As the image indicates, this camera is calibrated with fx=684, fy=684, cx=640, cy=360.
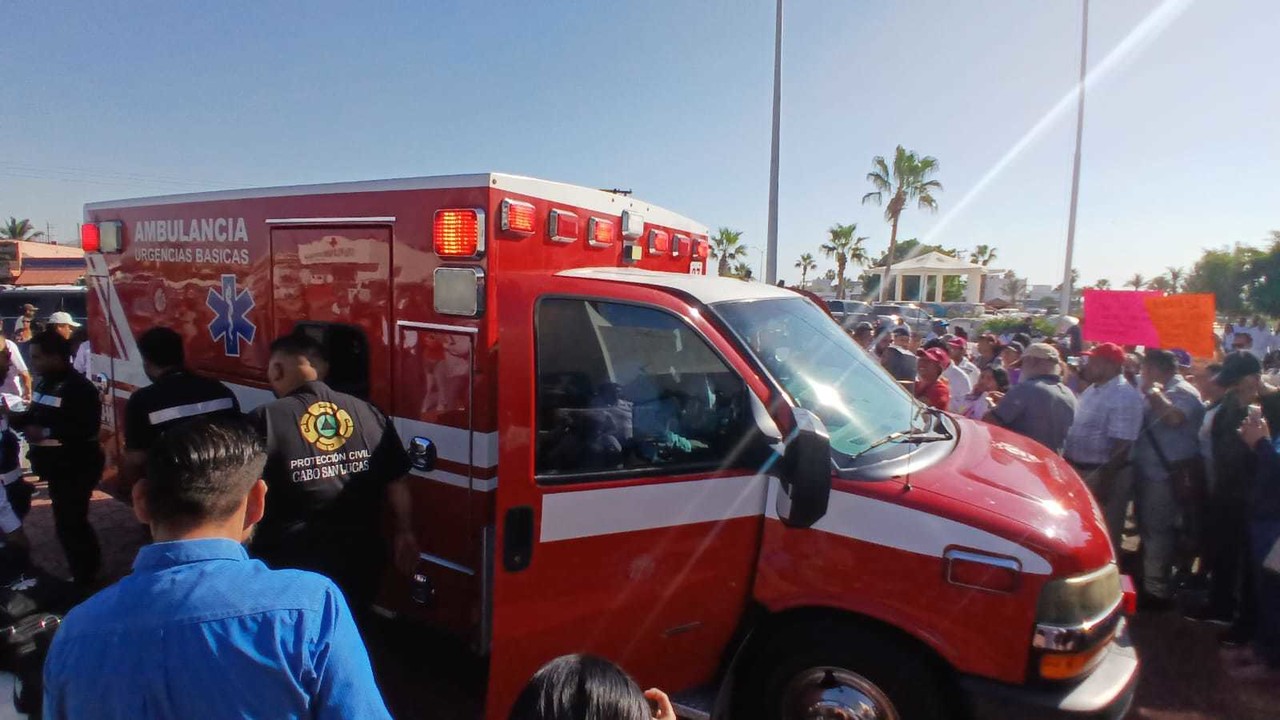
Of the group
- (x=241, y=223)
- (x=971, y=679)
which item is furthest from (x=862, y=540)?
(x=241, y=223)

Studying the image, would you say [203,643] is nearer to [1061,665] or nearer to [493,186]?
[493,186]

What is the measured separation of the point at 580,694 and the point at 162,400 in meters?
2.87

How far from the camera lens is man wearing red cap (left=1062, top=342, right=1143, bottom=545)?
4.64m

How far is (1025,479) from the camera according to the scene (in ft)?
8.75

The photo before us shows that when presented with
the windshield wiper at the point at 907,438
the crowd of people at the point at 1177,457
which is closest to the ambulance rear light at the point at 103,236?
the windshield wiper at the point at 907,438

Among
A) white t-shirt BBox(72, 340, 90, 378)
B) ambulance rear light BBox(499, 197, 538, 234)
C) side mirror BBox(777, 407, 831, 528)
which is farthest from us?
white t-shirt BBox(72, 340, 90, 378)

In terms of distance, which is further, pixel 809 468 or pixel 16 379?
pixel 16 379

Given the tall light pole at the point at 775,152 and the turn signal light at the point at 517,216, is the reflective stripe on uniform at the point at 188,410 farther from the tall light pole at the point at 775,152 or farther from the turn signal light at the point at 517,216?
the tall light pole at the point at 775,152

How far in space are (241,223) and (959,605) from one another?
405 cm

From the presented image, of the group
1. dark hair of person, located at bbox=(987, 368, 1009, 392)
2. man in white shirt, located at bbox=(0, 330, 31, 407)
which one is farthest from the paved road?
man in white shirt, located at bbox=(0, 330, 31, 407)

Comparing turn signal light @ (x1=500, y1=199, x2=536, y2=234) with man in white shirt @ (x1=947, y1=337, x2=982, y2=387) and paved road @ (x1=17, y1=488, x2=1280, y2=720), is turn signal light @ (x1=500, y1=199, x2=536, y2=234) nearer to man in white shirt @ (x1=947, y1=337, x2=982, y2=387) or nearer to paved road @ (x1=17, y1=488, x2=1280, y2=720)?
paved road @ (x1=17, y1=488, x2=1280, y2=720)

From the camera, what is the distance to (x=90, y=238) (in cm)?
489

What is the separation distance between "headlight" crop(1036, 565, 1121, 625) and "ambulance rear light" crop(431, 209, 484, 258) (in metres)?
2.46

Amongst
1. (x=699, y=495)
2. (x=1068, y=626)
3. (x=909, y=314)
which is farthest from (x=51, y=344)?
(x=909, y=314)
